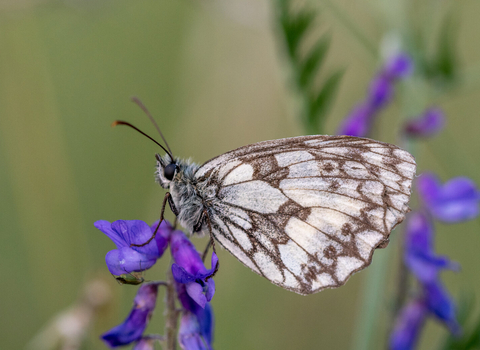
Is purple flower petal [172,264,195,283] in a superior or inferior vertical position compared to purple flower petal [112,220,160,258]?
inferior

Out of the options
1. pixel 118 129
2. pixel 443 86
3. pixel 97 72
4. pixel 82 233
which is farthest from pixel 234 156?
pixel 97 72

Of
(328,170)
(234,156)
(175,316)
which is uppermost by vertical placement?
(328,170)

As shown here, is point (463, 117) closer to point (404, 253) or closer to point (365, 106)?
point (365, 106)

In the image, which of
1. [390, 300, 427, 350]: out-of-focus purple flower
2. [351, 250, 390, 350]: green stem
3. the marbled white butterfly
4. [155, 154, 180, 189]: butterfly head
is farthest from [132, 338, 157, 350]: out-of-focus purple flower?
[390, 300, 427, 350]: out-of-focus purple flower

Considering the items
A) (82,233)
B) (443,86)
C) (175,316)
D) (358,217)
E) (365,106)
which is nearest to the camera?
(175,316)

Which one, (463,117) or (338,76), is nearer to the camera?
(338,76)

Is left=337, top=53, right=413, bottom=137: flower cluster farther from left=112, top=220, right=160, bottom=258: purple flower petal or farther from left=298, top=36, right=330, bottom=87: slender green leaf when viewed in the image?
left=112, top=220, right=160, bottom=258: purple flower petal
